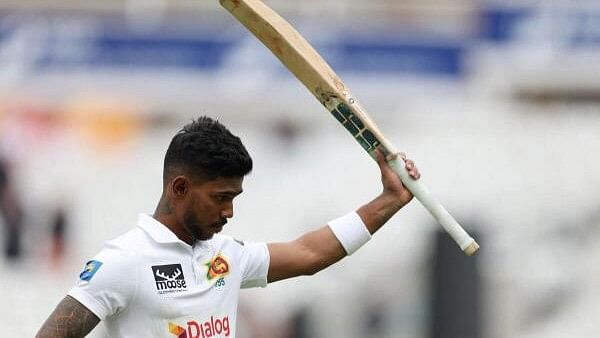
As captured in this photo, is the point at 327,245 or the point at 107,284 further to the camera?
the point at 327,245

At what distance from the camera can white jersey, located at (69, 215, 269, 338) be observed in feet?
14.9

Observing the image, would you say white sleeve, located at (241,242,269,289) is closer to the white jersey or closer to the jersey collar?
the white jersey

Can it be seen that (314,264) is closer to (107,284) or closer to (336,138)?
(107,284)

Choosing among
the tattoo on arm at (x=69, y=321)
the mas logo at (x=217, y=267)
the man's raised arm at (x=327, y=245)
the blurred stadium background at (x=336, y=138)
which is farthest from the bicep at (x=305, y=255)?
the blurred stadium background at (x=336, y=138)

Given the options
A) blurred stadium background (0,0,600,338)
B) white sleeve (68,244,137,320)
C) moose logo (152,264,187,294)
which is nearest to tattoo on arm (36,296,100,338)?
white sleeve (68,244,137,320)

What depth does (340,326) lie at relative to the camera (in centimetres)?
1427

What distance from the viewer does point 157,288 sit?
15.1 ft

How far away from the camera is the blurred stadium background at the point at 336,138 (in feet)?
47.2

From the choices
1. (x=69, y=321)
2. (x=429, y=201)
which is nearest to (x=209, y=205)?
(x=69, y=321)

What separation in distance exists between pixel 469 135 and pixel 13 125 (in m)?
4.46

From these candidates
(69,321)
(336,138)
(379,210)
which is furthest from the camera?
(336,138)

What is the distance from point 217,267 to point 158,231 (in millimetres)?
255

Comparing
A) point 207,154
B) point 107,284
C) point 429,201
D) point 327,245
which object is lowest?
point 429,201

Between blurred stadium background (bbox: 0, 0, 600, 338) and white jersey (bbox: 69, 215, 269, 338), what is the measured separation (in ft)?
30.8
